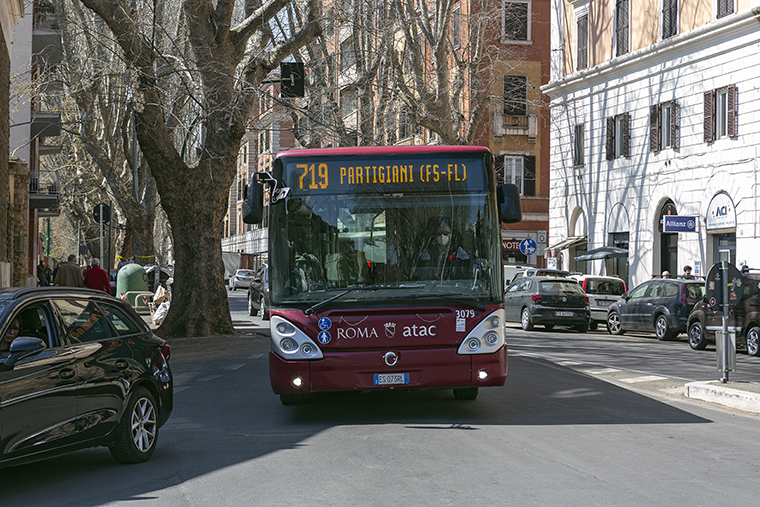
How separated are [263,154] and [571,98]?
52.1 m

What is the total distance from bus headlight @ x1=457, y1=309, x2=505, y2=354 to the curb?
350cm

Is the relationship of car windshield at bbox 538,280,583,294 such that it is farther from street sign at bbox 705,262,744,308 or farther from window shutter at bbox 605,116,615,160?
street sign at bbox 705,262,744,308

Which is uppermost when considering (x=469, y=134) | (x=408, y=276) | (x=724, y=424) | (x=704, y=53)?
(x=704, y=53)

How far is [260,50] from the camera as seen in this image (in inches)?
862

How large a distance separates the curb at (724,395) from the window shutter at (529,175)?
36.9m

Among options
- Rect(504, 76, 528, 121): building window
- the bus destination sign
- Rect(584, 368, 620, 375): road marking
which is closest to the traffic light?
Rect(584, 368, 620, 375): road marking

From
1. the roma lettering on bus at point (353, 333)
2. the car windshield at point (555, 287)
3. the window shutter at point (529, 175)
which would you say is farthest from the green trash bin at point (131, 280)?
the roma lettering on bus at point (353, 333)

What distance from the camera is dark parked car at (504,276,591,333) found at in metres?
26.7

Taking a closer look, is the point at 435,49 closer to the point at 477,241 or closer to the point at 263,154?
the point at 477,241

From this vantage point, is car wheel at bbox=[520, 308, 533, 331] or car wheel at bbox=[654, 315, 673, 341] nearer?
car wheel at bbox=[654, 315, 673, 341]

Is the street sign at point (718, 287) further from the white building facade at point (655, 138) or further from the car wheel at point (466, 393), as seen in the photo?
the white building facade at point (655, 138)

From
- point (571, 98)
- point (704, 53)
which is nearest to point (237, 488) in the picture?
point (704, 53)

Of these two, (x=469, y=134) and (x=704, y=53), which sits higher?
(x=704, y=53)

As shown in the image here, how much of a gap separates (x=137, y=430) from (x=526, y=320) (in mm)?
20493
